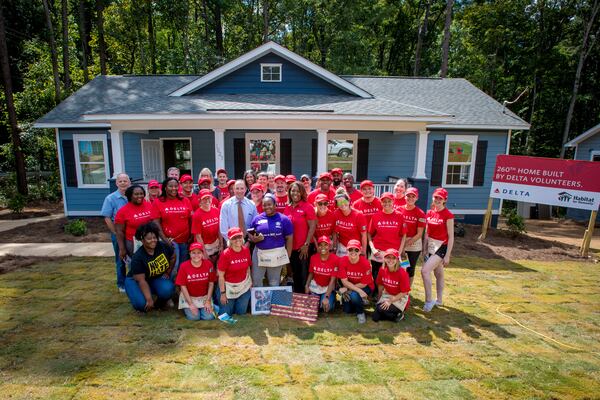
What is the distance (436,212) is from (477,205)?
7.73 meters

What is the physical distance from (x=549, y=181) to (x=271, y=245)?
7.29 m

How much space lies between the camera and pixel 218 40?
22.9 meters

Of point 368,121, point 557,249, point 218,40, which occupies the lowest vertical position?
point 557,249

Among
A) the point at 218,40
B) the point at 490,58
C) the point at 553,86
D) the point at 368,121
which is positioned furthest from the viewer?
the point at 218,40

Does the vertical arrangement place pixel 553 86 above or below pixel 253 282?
above

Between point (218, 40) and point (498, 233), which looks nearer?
point (498, 233)

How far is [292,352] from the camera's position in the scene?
3635 mm

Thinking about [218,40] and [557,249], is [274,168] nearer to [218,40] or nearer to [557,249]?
[557,249]

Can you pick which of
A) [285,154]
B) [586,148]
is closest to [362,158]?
[285,154]

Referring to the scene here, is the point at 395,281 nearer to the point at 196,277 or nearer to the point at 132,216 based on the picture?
the point at 196,277

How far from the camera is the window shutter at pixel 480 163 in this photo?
11.0 m

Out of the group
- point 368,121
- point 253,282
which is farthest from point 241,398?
point 368,121

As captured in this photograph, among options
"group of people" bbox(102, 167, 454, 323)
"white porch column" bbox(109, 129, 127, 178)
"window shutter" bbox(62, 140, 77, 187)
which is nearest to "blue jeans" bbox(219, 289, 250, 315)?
"group of people" bbox(102, 167, 454, 323)

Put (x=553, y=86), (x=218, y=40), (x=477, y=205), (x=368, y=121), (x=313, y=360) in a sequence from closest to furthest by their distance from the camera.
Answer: (x=313, y=360) → (x=368, y=121) → (x=477, y=205) → (x=553, y=86) → (x=218, y=40)
